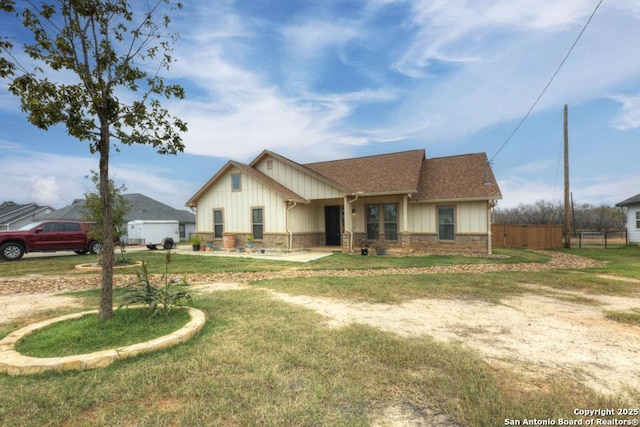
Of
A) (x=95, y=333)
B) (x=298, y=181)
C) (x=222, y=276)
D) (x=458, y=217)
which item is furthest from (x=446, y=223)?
(x=95, y=333)

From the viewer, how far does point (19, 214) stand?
35.2 metres

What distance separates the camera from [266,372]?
298 cm

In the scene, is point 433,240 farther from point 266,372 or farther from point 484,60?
point 266,372

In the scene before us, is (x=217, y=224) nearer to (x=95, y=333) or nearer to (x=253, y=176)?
(x=253, y=176)

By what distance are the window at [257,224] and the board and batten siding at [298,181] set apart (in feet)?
7.61

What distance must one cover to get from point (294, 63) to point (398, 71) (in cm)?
568

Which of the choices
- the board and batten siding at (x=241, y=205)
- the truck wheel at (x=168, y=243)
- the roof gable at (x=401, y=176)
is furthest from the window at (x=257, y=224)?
the truck wheel at (x=168, y=243)

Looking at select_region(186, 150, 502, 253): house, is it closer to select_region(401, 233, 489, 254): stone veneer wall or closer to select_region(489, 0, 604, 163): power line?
select_region(401, 233, 489, 254): stone veneer wall

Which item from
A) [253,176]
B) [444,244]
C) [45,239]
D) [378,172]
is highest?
[378,172]

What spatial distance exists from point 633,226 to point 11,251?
35.5 meters

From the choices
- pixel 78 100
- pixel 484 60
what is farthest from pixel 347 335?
pixel 484 60

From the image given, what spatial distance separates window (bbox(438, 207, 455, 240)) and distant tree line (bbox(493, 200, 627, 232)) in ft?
61.7

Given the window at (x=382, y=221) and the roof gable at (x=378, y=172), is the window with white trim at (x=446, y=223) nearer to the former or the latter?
the roof gable at (x=378, y=172)

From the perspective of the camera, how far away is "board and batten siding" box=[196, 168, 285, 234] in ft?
52.4
